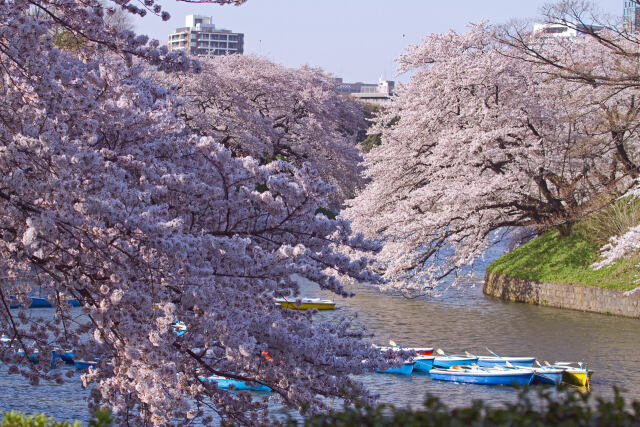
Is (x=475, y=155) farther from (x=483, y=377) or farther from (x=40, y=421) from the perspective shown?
(x=40, y=421)

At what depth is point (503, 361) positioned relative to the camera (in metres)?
16.4

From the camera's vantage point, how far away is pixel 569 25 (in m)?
17.8

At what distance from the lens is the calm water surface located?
1420 cm

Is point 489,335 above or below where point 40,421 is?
below

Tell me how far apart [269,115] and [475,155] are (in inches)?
811

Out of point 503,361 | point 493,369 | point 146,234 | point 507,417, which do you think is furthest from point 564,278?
point 507,417

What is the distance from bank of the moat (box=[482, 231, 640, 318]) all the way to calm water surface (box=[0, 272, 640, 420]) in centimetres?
50

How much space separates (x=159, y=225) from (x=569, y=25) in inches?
571

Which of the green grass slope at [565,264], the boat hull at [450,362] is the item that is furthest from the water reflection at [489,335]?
the green grass slope at [565,264]

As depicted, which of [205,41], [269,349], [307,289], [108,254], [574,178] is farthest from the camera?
[205,41]

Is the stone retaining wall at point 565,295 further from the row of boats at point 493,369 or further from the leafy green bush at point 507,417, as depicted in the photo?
the leafy green bush at point 507,417

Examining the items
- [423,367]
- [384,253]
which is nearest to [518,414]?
[423,367]

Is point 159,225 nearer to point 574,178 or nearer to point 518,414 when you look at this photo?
point 518,414

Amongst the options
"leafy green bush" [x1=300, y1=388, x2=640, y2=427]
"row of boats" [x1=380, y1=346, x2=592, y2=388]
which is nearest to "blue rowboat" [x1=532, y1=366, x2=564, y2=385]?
"row of boats" [x1=380, y1=346, x2=592, y2=388]
